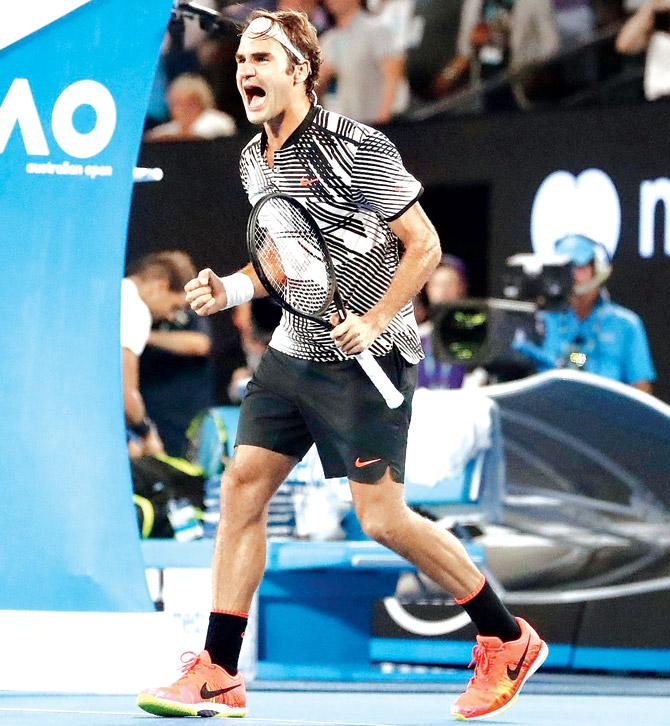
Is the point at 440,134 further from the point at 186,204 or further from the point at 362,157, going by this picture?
the point at 362,157

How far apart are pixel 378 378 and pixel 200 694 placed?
0.90 m

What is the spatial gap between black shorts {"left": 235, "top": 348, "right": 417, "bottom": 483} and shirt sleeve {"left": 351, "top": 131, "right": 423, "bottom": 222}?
386mm

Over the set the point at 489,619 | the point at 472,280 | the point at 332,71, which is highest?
the point at 332,71

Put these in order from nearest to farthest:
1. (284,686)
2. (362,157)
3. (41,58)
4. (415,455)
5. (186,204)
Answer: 1. (362,157)
2. (41,58)
3. (284,686)
4. (415,455)
5. (186,204)

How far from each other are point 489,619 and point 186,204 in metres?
6.08

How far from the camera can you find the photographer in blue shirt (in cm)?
741

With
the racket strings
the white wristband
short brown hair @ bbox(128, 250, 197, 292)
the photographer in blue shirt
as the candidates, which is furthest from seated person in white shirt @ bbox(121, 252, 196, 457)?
the racket strings

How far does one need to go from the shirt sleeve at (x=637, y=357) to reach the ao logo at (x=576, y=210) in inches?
36.7

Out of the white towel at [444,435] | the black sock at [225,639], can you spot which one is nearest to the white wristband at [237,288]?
the black sock at [225,639]

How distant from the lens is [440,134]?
8.88 metres

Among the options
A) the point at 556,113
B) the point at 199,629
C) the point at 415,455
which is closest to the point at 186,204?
the point at 556,113

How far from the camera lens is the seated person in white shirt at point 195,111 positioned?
973 centimetres

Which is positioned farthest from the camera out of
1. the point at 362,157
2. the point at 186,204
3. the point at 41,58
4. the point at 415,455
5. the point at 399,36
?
the point at 186,204

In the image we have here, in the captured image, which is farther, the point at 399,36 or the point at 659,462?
the point at 399,36
